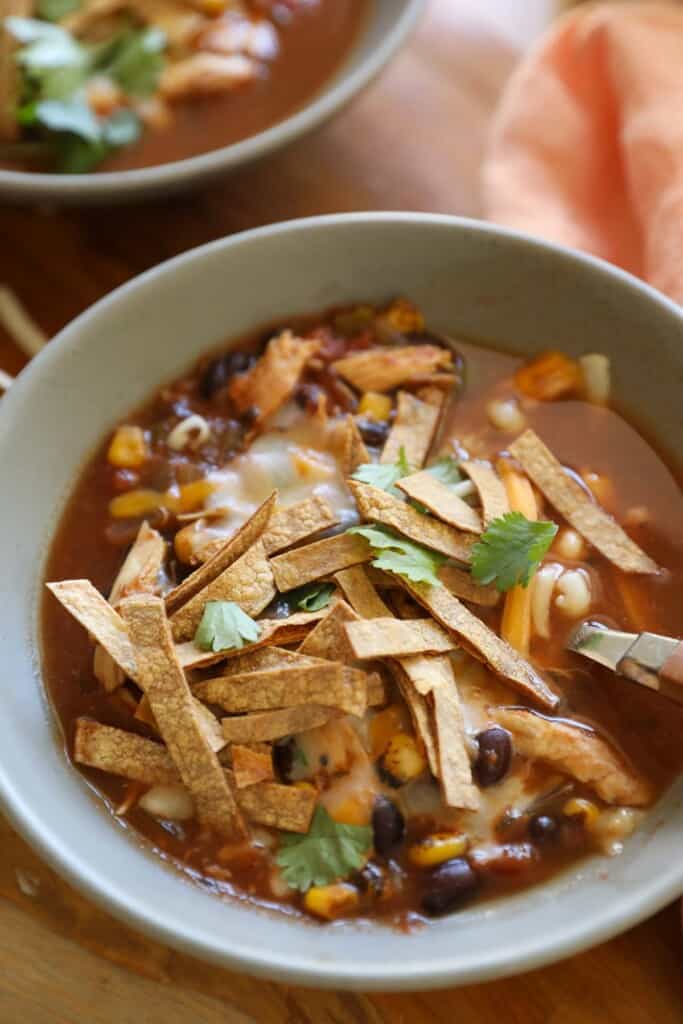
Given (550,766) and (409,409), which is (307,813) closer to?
(550,766)

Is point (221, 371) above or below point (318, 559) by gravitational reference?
above

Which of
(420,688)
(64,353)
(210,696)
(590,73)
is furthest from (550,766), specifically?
(590,73)

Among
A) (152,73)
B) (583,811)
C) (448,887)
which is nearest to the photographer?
(448,887)

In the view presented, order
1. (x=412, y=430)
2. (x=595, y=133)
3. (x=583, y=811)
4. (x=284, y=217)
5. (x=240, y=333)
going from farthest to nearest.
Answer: (x=284, y=217) → (x=595, y=133) → (x=240, y=333) → (x=412, y=430) → (x=583, y=811)

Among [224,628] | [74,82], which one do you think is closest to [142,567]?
[224,628]

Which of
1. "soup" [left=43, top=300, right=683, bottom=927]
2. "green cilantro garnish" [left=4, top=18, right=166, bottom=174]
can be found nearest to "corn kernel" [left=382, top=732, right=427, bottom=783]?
"soup" [left=43, top=300, right=683, bottom=927]

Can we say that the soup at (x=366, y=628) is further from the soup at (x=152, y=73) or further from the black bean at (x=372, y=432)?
the soup at (x=152, y=73)

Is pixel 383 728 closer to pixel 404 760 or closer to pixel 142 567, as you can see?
pixel 404 760

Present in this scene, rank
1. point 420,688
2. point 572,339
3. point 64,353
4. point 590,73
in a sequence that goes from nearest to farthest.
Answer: point 420,688
point 64,353
point 572,339
point 590,73
